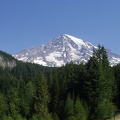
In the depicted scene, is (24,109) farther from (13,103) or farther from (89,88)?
(89,88)

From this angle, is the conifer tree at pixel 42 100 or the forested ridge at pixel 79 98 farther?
the conifer tree at pixel 42 100

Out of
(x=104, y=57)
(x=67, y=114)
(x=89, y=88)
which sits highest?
(x=104, y=57)

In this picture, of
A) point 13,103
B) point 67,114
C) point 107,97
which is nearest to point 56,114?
point 67,114

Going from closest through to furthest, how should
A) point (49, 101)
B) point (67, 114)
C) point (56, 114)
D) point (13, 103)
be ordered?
point (67, 114) → point (56, 114) → point (49, 101) → point (13, 103)

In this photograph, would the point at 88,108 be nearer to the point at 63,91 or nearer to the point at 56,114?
the point at 56,114

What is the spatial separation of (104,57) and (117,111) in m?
20.3

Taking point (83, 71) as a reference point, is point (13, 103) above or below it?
below

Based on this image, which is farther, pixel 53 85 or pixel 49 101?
pixel 53 85

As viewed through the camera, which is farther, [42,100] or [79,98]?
[42,100]

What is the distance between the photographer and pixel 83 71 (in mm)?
97875

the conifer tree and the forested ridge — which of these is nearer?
the forested ridge

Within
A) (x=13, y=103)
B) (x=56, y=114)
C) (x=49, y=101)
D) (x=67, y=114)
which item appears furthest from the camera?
(x=13, y=103)

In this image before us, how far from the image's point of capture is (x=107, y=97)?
89.4m

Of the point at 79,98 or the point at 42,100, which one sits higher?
the point at 79,98
